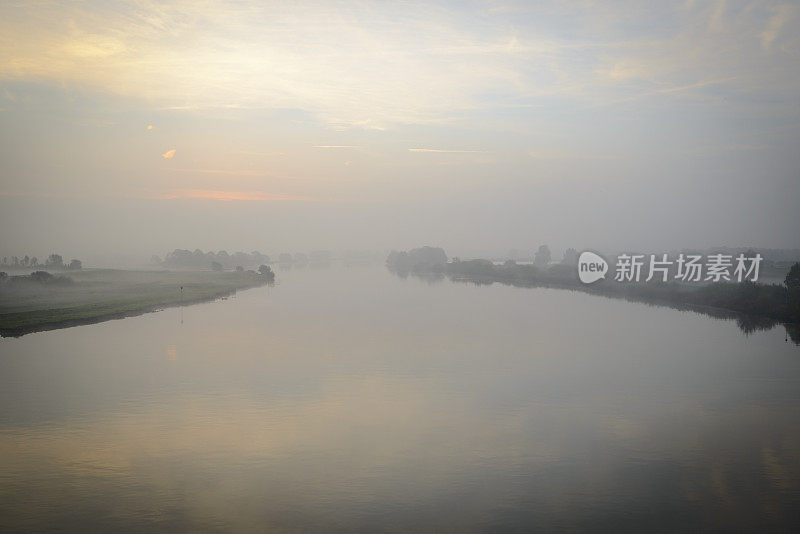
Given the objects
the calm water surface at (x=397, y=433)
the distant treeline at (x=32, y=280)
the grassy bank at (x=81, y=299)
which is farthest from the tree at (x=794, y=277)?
the distant treeline at (x=32, y=280)

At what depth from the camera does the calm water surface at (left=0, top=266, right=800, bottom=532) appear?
396 inches

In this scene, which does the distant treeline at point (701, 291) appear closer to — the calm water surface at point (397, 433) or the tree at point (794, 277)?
the tree at point (794, 277)

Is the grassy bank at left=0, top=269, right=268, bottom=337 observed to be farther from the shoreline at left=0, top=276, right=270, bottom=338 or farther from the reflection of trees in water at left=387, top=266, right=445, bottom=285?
the reflection of trees in water at left=387, top=266, right=445, bottom=285

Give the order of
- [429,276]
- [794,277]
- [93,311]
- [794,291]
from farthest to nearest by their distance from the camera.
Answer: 1. [429,276]
2. [794,277]
3. [794,291]
4. [93,311]

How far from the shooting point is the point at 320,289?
66062 mm

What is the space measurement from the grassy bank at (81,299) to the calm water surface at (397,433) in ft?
13.5

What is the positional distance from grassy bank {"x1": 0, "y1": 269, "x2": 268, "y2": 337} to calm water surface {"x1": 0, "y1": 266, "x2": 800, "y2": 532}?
13.5 feet

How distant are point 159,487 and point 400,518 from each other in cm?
430

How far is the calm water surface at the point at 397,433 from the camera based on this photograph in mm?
10070

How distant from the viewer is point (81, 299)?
45.2 metres

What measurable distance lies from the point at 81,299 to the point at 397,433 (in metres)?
38.1

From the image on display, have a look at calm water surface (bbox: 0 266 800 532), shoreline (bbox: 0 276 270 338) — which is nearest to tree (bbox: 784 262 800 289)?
calm water surface (bbox: 0 266 800 532)

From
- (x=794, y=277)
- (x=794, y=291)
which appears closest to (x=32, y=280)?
(x=794, y=291)

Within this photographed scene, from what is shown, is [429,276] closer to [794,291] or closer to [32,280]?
[32,280]
